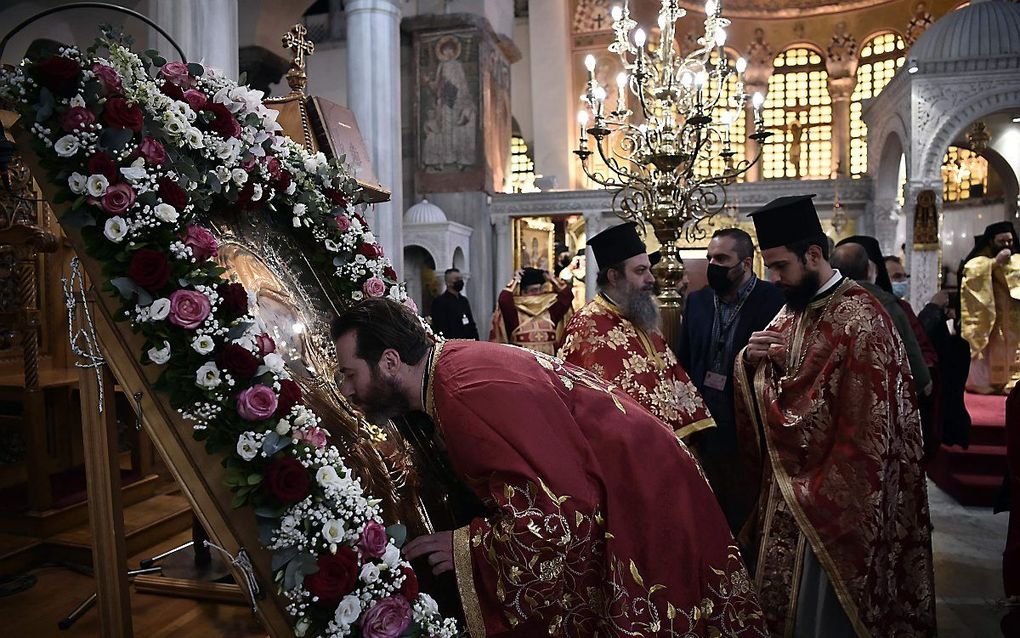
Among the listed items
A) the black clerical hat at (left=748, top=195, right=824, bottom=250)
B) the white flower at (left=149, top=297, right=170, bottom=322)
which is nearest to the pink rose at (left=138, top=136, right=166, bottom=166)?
the white flower at (left=149, top=297, right=170, bottom=322)

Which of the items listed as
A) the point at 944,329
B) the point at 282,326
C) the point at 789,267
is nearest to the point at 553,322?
the point at 944,329

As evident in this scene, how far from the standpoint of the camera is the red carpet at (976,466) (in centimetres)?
524

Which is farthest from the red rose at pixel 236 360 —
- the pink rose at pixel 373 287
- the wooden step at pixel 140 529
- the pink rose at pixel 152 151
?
the wooden step at pixel 140 529

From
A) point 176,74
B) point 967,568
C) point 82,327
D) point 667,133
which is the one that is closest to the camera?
point 82,327

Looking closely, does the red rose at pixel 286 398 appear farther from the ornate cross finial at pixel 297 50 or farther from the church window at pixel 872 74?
the church window at pixel 872 74

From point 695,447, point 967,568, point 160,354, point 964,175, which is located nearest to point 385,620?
point 160,354

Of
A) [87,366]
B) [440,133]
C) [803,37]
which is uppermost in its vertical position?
[803,37]

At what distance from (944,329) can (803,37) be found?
551 inches

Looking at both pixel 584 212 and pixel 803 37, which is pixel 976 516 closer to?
pixel 584 212

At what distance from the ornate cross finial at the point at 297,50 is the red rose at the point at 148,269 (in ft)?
8.40

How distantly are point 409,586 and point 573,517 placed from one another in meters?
0.39

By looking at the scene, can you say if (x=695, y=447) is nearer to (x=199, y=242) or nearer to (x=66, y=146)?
(x=199, y=242)

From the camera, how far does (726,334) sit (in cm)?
366

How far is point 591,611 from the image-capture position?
5.79 feet
